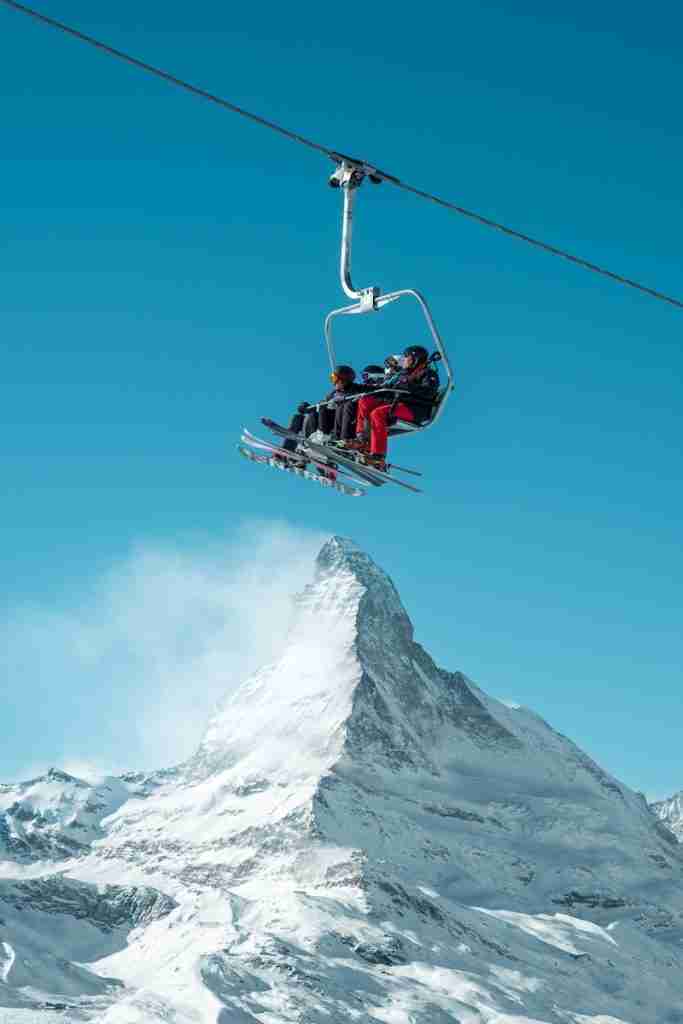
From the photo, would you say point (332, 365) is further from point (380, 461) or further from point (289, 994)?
point (289, 994)

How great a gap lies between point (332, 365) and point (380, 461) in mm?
2647

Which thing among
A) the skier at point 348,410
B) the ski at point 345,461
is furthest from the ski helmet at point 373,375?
the ski at point 345,461

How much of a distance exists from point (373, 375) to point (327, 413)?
1.19 m

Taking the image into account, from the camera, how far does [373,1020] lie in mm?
197750

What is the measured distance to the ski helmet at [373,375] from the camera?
26.4 meters

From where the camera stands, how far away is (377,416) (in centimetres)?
2556

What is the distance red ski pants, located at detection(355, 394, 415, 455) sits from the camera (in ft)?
83.4

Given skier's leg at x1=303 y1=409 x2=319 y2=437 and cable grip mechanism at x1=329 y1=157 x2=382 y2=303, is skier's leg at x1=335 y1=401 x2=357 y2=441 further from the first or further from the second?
cable grip mechanism at x1=329 y1=157 x2=382 y2=303

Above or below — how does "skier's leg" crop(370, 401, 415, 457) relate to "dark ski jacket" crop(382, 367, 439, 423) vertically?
below

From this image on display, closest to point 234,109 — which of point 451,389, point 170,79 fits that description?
point 170,79

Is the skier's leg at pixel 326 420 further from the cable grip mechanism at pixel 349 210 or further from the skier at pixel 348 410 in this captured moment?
the cable grip mechanism at pixel 349 210

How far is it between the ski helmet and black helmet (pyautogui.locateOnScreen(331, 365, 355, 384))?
0.85 feet

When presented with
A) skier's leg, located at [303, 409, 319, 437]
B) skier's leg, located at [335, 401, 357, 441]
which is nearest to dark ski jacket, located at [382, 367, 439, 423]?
skier's leg, located at [335, 401, 357, 441]

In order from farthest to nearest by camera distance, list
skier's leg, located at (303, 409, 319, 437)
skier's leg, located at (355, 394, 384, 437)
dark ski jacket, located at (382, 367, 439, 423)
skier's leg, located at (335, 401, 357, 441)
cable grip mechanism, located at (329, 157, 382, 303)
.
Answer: skier's leg, located at (303, 409, 319, 437), skier's leg, located at (335, 401, 357, 441), skier's leg, located at (355, 394, 384, 437), dark ski jacket, located at (382, 367, 439, 423), cable grip mechanism, located at (329, 157, 382, 303)
